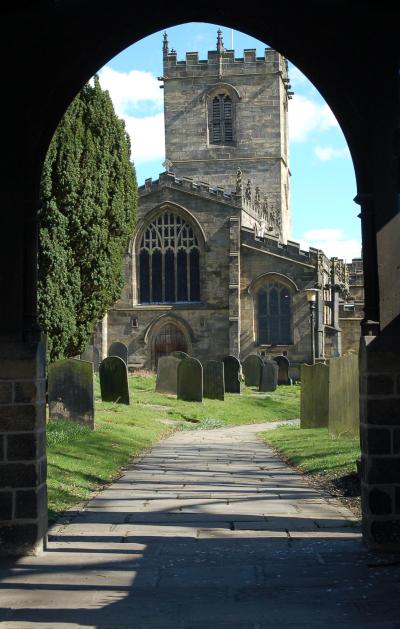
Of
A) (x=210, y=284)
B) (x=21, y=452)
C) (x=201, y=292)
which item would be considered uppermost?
(x=210, y=284)

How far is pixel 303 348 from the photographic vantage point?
41406 millimetres

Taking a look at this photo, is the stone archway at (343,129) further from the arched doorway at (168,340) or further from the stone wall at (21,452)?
the arched doorway at (168,340)

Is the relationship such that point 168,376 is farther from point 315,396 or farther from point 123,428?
point 123,428

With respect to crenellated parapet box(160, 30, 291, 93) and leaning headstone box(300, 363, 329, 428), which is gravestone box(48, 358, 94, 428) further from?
crenellated parapet box(160, 30, 291, 93)

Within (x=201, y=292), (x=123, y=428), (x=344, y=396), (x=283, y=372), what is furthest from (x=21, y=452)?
(x=201, y=292)

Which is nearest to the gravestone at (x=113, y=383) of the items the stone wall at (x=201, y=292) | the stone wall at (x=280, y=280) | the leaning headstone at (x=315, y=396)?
the leaning headstone at (x=315, y=396)

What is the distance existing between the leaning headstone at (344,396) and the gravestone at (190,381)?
907 centimetres

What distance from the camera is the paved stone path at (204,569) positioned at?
445cm

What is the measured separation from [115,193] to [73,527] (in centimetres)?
1663

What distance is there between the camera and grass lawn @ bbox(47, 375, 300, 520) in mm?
9492

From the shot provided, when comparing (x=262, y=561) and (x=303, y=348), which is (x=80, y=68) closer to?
(x=262, y=561)

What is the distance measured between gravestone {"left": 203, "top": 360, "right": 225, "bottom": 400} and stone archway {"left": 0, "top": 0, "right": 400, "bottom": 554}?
1916 centimetres

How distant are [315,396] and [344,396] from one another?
3130 millimetres

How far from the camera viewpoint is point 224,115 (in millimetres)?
54812
